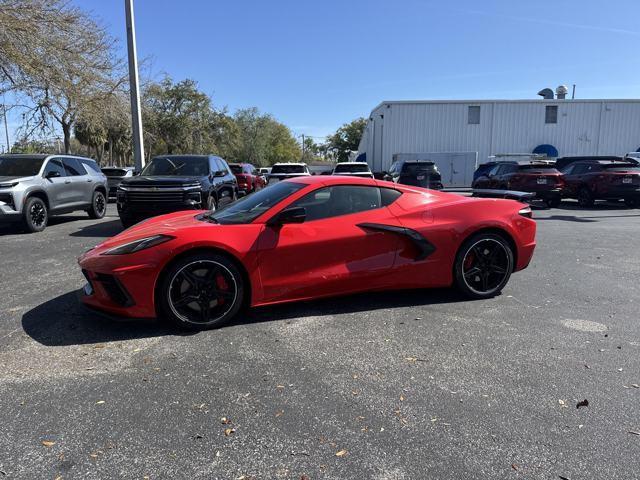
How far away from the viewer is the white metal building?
32062 millimetres

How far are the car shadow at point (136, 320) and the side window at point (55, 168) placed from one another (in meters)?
6.55

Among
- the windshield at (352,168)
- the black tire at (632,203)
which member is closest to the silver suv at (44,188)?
the windshield at (352,168)

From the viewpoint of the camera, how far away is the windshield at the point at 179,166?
10.5 metres

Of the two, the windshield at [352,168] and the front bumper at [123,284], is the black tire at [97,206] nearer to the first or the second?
the windshield at [352,168]

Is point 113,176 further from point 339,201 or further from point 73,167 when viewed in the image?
→ point 339,201

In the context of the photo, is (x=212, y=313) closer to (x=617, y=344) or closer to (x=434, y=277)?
(x=434, y=277)

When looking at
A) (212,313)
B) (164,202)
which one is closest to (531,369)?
(212,313)

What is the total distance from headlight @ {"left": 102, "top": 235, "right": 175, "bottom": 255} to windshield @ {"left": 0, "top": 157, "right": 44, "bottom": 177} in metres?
7.59

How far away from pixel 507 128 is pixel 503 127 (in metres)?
0.31

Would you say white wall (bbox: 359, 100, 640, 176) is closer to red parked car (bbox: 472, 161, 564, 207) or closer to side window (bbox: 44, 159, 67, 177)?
red parked car (bbox: 472, 161, 564, 207)

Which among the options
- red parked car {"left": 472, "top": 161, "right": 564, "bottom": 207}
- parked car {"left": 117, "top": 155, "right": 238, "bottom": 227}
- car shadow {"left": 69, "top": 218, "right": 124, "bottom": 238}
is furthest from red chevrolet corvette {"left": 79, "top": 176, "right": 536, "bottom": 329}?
red parked car {"left": 472, "top": 161, "right": 564, "bottom": 207}

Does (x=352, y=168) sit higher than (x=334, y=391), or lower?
higher

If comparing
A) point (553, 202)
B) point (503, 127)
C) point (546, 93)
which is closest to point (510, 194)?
point (553, 202)

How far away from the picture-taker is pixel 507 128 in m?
32.8
